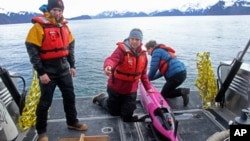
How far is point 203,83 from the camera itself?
4.91 meters

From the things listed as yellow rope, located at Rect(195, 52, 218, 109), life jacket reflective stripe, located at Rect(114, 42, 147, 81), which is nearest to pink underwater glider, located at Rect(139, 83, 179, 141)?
life jacket reflective stripe, located at Rect(114, 42, 147, 81)

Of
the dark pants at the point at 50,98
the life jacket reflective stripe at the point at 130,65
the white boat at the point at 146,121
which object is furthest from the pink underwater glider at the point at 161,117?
the dark pants at the point at 50,98

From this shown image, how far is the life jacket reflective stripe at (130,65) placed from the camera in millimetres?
4086

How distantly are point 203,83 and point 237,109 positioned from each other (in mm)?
745

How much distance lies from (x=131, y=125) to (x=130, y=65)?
2.92ft

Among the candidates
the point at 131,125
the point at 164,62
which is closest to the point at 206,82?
the point at 164,62

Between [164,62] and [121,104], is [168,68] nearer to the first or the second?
[164,62]

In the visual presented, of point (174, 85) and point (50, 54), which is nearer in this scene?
point (50, 54)

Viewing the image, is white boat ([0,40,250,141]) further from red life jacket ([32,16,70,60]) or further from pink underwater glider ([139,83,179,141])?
red life jacket ([32,16,70,60])

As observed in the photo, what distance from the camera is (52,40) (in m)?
3.41

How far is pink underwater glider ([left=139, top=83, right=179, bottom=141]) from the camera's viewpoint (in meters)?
3.54

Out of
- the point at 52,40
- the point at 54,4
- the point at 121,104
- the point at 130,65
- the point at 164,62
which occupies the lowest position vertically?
the point at 121,104

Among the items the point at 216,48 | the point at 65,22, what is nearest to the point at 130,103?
the point at 65,22

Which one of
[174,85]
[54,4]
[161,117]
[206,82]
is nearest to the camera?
[54,4]
